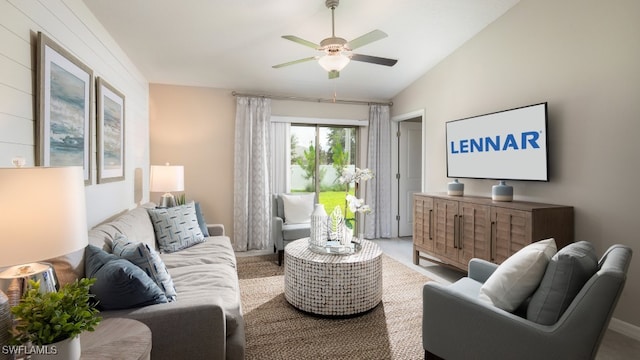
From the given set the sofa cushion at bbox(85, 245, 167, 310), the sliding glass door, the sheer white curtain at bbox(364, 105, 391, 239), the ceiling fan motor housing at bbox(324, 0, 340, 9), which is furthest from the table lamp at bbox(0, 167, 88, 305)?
the sheer white curtain at bbox(364, 105, 391, 239)

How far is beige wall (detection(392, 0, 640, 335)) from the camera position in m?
2.48

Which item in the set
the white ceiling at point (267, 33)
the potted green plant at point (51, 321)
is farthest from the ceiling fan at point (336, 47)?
the potted green plant at point (51, 321)

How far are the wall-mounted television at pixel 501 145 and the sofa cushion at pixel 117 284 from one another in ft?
10.7

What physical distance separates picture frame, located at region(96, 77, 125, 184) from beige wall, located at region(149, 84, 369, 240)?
1.29 metres

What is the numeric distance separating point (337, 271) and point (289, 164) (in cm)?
278

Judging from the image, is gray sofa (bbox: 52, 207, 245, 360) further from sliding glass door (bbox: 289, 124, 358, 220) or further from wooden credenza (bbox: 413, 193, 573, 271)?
sliding glass door (bbox: 289, 124, 358, 220)

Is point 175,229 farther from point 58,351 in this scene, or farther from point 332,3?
point 332,3

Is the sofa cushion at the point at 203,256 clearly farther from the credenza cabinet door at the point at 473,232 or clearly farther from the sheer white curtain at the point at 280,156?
the credenza cabinet door at the point at 473,232

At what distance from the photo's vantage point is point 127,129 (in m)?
3.50

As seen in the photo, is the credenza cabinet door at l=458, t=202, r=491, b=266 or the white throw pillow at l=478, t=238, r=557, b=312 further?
the credenza cabinet door at l=458, t=202, r=491, b=266

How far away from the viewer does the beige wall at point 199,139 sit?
4551mm

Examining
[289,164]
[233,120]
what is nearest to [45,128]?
[233,120]

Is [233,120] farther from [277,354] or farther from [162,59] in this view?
[277,354]

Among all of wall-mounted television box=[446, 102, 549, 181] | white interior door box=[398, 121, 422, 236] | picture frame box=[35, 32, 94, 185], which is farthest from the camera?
white interior door box=[398, 121, 422, 236]
